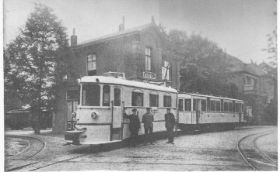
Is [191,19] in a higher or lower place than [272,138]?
higher

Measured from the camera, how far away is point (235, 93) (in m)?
9.81

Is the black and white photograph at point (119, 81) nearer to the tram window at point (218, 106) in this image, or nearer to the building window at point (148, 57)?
the building window at point (148, 57)

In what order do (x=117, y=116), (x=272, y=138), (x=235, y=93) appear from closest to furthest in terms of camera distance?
(x=272, y=138)
(x=117, y=116)
(x=235, y=93)

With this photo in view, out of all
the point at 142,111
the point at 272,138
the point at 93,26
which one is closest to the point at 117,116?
the point at 142,111

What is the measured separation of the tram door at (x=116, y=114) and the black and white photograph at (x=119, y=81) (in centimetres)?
2

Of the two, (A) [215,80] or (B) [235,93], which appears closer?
(A) [215,80]

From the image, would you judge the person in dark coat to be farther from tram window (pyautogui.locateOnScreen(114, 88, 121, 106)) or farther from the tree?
the tree

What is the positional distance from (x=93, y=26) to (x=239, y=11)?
3.18 m

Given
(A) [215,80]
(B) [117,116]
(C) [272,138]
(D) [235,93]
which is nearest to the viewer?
(C) [272,138]

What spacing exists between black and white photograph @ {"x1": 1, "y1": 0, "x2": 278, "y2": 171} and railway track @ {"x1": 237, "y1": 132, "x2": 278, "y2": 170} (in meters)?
0.02

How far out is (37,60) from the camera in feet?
25.5

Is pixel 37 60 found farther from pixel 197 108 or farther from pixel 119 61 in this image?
pixel 197 108

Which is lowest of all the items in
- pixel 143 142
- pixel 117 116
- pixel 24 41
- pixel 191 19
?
pixel 143 142

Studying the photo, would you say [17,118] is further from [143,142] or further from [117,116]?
[143,142]
